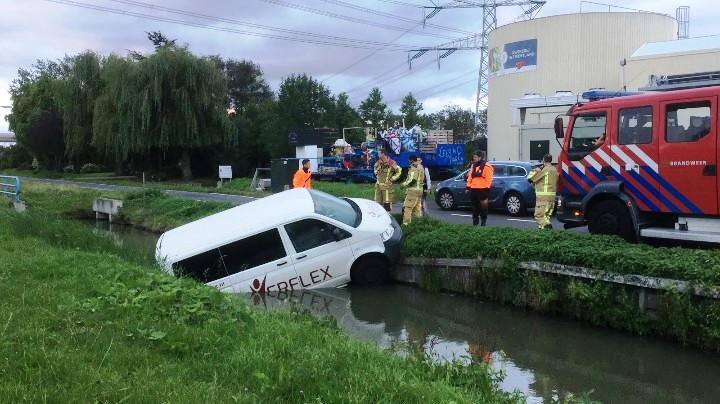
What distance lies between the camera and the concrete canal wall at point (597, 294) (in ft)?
22.8

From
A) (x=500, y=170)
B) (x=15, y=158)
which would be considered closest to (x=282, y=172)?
(x=500, y=170)

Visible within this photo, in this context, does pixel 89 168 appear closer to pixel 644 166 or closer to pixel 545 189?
pixel 545 189

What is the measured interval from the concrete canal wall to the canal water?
15 cm

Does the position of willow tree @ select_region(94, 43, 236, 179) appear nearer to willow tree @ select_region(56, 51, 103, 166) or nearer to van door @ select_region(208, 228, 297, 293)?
willow tree @ select_region(56, 51, 103, 166)

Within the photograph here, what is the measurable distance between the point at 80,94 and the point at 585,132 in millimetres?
45815

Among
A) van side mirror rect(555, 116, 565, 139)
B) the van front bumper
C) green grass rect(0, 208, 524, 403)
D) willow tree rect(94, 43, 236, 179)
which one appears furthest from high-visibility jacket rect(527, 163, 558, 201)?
willow tree rect(94, 43, 236, 179)

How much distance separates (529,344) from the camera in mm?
7695

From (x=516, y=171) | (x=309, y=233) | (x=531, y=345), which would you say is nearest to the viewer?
(x=531, y=345)

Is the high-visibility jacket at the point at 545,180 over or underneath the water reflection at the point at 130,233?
over

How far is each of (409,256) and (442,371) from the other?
6.43 m

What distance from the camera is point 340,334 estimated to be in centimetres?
566

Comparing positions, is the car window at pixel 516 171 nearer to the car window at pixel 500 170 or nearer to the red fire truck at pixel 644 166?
the car window at pixel 500 170

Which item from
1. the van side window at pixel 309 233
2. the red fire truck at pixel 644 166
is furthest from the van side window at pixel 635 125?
the van side window at pixel 309 233

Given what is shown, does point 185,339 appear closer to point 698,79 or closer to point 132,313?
point 132,313
